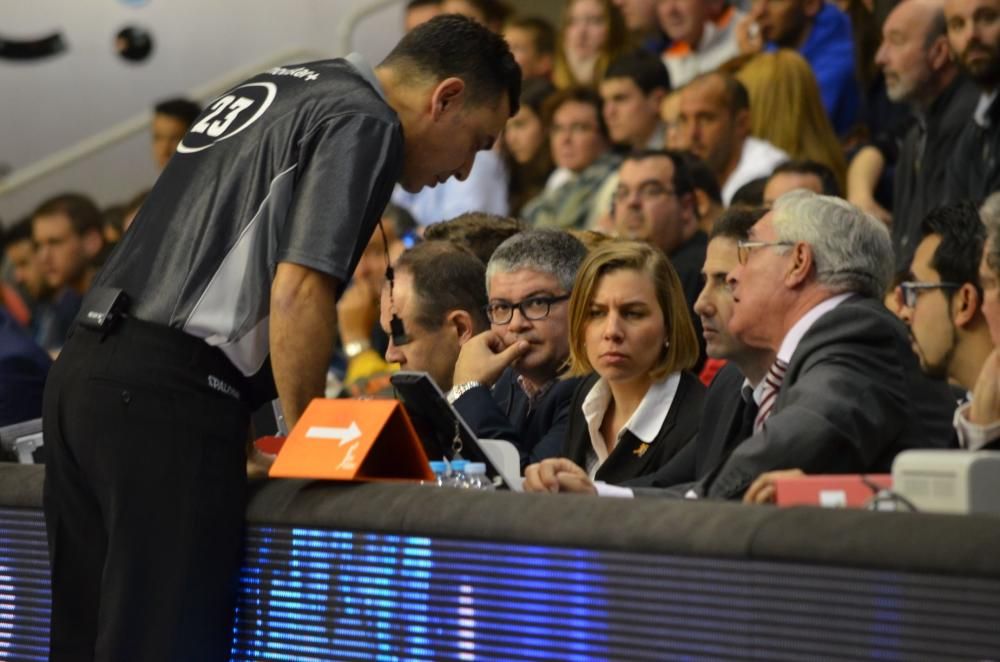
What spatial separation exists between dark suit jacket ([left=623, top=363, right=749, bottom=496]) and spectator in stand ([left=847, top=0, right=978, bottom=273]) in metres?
2.46

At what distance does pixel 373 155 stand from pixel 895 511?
48.8 inches

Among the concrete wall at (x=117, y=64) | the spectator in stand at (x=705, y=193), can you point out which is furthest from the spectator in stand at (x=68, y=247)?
the spectator in stand at (x=705, y=193)

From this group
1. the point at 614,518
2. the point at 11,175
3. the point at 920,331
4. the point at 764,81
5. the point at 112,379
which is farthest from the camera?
the point at 11,175

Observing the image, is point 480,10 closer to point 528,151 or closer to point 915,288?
point 528,151

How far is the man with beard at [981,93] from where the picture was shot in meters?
5.77

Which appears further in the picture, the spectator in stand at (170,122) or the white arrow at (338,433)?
the spectator in stand at (170,122)

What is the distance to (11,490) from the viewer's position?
3.54m

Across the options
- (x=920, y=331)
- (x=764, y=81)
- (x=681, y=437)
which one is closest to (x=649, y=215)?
(x=764, y=81)

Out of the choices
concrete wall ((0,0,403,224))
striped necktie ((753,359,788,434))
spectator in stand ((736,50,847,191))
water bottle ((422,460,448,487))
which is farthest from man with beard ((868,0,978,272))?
concrete wall ((0,0,403,224))

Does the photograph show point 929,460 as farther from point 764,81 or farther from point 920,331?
point 764,81

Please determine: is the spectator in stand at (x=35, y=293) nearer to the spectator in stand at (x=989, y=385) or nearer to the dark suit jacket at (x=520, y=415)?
the dark suit jacket at (x=520, y=415)

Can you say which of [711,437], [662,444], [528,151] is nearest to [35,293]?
[528,151]

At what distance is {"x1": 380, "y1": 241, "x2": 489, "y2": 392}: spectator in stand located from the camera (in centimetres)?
444

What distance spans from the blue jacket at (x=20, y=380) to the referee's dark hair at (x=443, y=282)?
124cm
